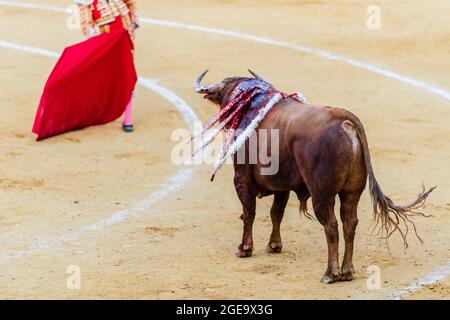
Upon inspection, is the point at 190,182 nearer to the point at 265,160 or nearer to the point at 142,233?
the point at 142,233

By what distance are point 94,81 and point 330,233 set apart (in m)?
5.23

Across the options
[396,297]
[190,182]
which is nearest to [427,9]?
[190,182]

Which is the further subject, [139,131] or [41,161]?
[139,131]

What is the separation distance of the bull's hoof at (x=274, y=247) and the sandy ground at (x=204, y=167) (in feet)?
0.19

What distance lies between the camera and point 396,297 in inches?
304

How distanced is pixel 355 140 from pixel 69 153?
4628 mm

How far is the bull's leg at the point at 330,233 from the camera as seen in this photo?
25.6 feet

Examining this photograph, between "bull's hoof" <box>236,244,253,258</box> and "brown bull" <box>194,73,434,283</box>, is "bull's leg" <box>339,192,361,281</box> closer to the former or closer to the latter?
"brown bull" <box>194,73,434,283</box>

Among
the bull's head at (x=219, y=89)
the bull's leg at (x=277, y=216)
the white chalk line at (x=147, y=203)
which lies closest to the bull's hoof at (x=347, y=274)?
the bull's leg at (x=277, y=216)

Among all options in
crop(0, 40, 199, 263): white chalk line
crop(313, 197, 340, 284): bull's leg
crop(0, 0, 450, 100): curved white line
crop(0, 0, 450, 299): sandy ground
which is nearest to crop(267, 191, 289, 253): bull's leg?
crop(0, 0, 450, 299): sandy ground

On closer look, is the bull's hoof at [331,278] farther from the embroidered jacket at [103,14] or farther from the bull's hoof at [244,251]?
the embroidered jacket at [103,14]

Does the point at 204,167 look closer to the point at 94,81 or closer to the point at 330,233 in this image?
the point at 94,81

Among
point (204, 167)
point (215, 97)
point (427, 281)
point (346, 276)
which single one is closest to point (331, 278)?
point (346, 276)

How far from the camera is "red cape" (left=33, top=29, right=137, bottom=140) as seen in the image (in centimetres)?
1235
